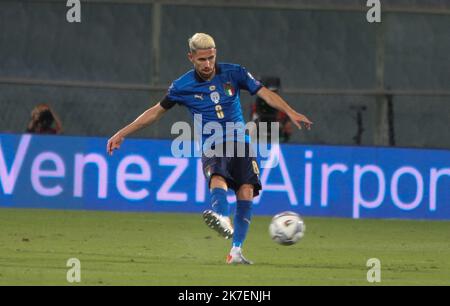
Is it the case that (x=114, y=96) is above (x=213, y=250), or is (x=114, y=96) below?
above

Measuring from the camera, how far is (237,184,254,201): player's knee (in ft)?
40.6

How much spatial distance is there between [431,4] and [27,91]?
23.9 feet

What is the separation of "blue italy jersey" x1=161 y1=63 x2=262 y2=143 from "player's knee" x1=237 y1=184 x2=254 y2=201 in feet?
1.48

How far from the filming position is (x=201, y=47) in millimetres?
12078

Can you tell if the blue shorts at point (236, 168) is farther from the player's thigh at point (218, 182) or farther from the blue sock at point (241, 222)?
the blue sock at point (241, 222)

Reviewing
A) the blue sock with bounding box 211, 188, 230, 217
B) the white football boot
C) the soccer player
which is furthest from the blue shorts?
the white football boot

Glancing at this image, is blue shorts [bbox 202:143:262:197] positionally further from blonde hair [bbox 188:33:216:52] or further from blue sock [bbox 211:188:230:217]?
blonde hair [bbox 188:33:216:52]

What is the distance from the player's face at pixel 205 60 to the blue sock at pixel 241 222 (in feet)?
4.19

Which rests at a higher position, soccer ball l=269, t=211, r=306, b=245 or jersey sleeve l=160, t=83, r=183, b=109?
jersey sleeve l=160, t=83, r=183, b=109

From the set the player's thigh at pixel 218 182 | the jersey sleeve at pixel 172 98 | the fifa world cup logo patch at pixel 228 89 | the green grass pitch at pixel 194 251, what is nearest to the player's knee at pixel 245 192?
the player's thigh at pixel 218 182

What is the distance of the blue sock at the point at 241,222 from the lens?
12227 mm
